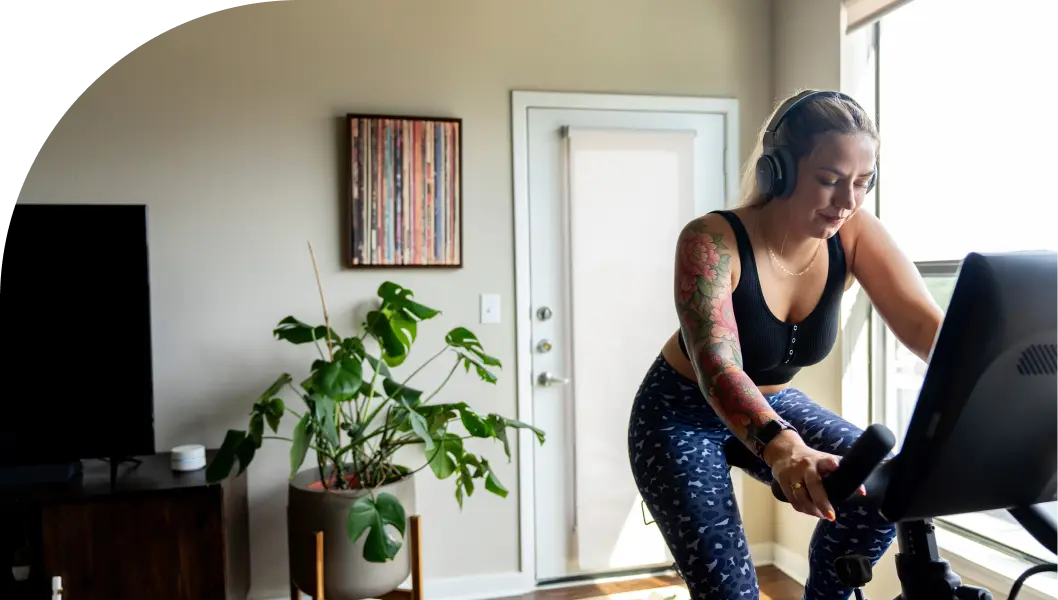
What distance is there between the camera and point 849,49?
268 centimetres

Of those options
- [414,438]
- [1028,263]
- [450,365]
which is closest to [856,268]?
[1028,263]

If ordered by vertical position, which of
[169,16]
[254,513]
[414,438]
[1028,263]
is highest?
[169,16]

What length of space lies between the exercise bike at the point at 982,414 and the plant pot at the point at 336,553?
173 centimetres

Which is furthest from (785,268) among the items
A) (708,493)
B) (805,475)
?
(805,475)

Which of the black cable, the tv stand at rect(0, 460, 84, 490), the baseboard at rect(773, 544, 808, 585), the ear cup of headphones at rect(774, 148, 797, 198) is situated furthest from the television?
the baseboard at rect(773, 544, 808, 585)

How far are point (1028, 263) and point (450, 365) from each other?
225cm

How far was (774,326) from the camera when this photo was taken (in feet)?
4.26

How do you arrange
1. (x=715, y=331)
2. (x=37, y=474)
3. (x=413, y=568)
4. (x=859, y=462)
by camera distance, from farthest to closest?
1. (x=413, y=568)
2. (x=37, y=474)
3. (x=715, y=331)
4. (x=859, y=462)

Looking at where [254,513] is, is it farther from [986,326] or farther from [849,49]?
[849,49]

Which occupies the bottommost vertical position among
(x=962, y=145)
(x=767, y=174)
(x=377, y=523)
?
(x=377, y=523)

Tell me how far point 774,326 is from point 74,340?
6.75 ft

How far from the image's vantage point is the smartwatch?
37.2 inches

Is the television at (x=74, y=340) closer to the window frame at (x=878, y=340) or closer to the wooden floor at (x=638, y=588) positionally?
the wooden floor at (x=638, y=588)

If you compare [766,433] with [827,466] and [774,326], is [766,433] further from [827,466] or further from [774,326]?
[774,326]
